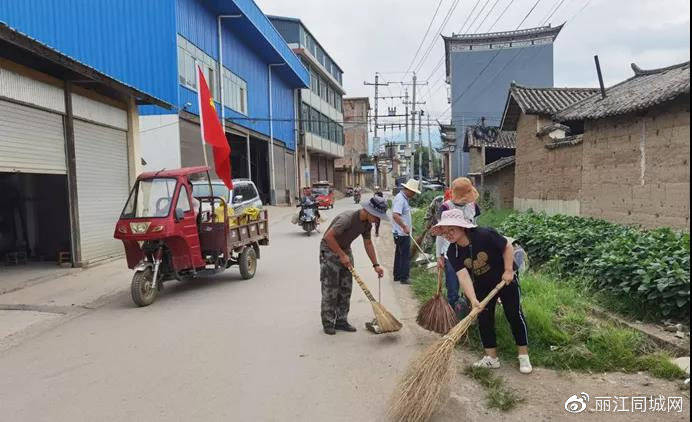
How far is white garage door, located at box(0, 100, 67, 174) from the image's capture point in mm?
8164

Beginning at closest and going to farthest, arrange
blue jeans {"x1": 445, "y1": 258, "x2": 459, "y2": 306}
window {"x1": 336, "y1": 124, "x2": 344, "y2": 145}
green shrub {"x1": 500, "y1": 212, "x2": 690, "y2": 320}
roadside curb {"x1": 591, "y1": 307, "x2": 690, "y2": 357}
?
roadside curb {"x1": 591, "y1": 307, "x2": 690, "y2": 357}, green shrub {"x1": 500, "y1": 212, "x2": 690, "y2": 320}, blue jeans {"x1": 445, "y1": 258, "x2": 459, "y2": 306}, window {"x1": 336, "y1": 124, "x2": 344, "y2": 145}

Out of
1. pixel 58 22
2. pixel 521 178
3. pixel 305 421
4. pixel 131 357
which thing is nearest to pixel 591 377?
pixel 305 421

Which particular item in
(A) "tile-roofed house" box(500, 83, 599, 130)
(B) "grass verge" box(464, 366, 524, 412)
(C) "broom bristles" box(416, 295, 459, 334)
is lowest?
(B) "grass verge" box(464, 366, 524, 412)

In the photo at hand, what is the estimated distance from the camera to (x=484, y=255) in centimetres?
409

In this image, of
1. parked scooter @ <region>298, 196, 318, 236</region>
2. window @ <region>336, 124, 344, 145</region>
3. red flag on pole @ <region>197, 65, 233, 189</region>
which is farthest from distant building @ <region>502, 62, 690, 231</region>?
window @ <region>336, 124, 344, 145</region>

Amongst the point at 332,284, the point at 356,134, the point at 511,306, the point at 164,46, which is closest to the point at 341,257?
the point at 332,284

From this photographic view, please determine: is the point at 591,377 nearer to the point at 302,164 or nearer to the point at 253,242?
the point at 253,242

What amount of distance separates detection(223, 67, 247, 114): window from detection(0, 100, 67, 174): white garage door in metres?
14.5

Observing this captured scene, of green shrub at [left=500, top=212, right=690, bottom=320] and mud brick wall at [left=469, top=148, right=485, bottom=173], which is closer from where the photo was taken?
green shrub at [left=500, top=212, right=690, bottom=320]

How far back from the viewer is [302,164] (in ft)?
143

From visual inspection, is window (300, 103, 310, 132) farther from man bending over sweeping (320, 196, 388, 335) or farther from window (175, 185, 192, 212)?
man bending over sweeping (320, 196, 388, 335)

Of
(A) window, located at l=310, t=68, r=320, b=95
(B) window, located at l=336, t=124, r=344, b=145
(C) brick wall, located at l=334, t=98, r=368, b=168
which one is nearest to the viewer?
(A) window, located at l=310, t=68, r=320, b=95

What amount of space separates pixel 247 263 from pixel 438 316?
185 inches

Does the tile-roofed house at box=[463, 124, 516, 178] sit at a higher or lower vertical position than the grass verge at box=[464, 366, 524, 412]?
higher
